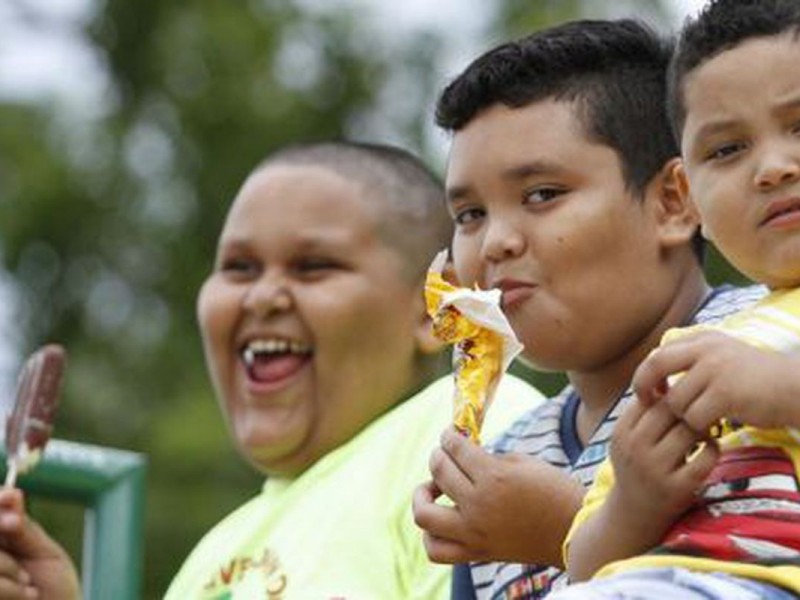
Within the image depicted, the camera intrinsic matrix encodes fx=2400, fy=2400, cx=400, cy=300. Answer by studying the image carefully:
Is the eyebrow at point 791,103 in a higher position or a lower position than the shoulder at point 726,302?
higher

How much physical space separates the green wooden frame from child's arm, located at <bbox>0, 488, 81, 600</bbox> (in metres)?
0.12

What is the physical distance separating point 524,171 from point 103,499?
1271 mm

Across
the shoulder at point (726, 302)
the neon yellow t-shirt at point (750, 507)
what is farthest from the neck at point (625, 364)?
the neon yellow t-shirt at point (750, 507)

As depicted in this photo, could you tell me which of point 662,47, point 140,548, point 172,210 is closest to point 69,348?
point 172,210

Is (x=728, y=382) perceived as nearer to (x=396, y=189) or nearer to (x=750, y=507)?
(x=750, y=507)

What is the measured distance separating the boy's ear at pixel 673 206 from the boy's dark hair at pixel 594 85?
0.02 meters

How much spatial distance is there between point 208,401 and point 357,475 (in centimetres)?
699

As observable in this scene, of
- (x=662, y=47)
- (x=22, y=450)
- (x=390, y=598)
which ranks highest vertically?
(x=662, y=47)

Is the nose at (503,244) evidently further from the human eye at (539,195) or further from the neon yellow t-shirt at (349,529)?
the neon yellow t-shirt at (349,529)

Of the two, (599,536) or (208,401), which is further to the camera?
(208,401)

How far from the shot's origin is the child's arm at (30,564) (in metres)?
3.58

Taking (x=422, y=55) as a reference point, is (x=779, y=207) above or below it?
below

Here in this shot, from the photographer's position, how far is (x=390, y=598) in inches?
134

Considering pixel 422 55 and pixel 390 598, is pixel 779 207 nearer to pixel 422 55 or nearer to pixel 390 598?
pixel 390 598
